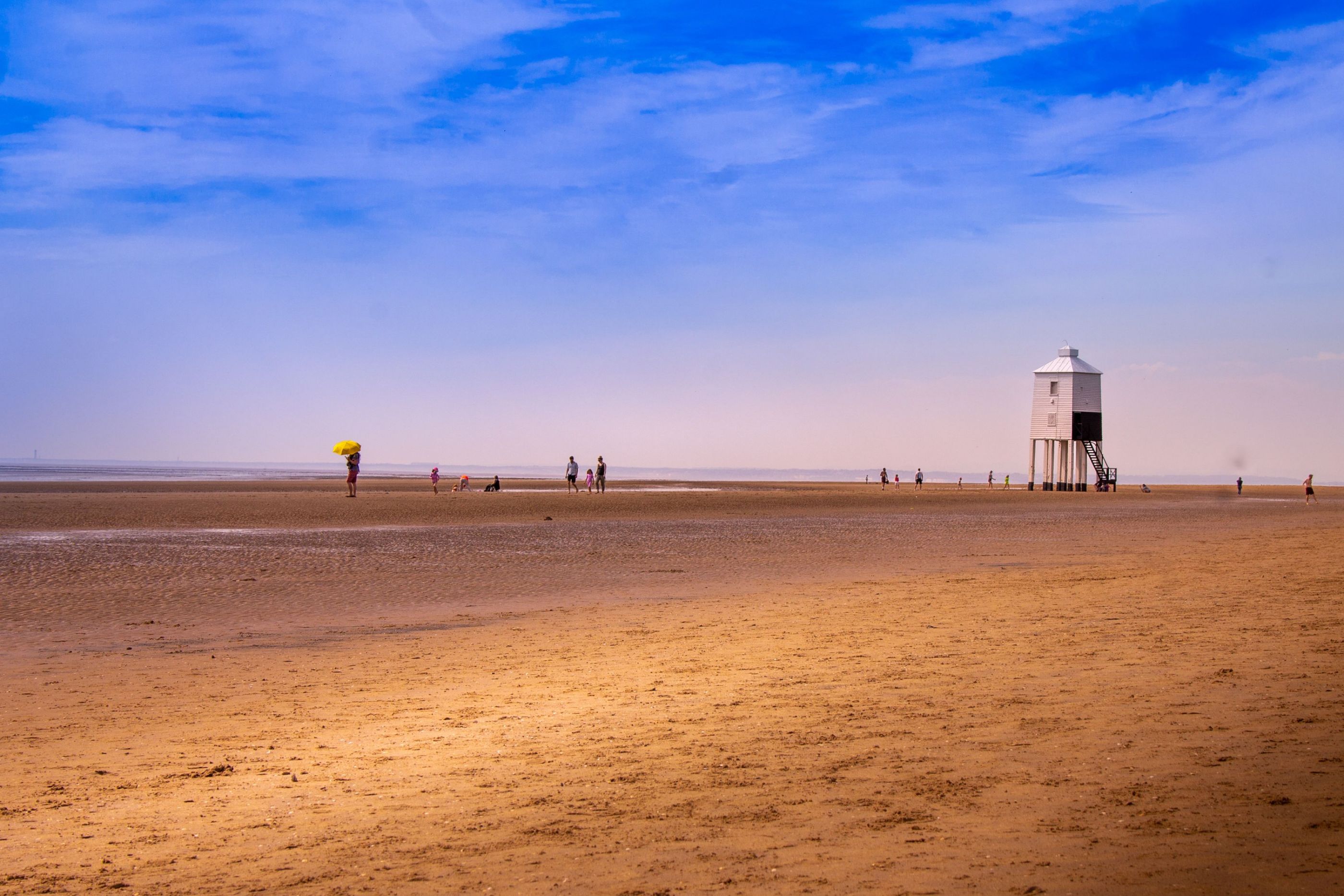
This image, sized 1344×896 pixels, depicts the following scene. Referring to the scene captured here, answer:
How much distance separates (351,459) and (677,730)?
4504 cm

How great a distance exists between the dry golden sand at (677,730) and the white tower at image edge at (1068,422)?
50761 mm

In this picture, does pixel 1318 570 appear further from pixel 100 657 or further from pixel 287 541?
pixel 287 541

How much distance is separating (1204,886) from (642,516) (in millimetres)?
33044

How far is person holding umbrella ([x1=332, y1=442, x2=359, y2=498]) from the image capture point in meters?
49.8

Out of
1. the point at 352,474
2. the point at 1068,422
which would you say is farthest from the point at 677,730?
the point at 1068,422

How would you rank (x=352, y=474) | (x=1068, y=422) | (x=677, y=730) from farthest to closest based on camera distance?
1. (x=1068, y=422)
2. (x=352, y=474)
3. (x=677, y=730)

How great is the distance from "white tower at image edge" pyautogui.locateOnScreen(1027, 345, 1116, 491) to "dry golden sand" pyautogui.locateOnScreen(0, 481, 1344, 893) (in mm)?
50761

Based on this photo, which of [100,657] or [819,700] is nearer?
[819,700]

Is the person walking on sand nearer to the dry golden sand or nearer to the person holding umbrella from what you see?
the person holding umbrella

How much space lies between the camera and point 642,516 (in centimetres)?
3762

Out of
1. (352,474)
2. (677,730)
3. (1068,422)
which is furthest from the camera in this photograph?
(1068,422)

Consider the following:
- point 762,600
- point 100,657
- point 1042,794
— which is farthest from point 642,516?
point 1042,794

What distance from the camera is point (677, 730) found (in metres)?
8.12

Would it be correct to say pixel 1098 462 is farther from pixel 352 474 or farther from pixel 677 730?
pixel 677 730
